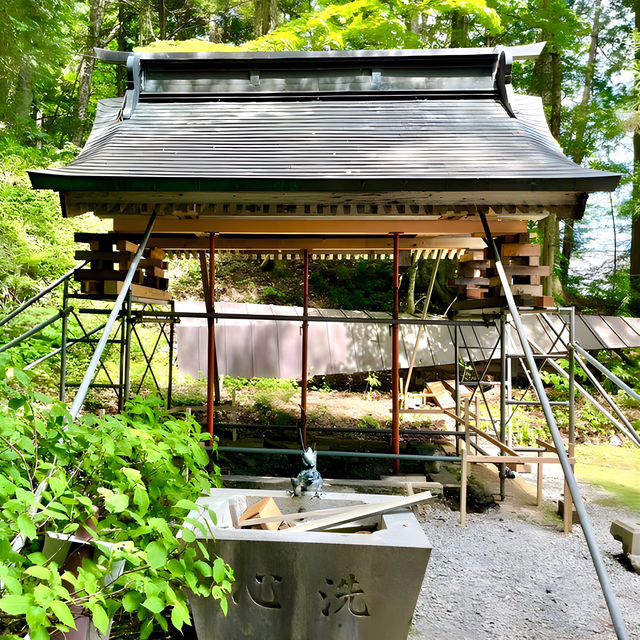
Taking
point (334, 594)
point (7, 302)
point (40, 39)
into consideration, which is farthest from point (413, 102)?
point (7, 302)

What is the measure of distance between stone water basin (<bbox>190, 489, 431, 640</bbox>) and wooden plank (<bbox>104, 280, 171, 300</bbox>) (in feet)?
9.95

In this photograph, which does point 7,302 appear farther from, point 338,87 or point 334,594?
point 334,594

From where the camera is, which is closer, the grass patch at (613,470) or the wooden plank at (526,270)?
the wooden plank at (526,270)

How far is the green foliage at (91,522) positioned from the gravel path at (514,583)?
2042 mm

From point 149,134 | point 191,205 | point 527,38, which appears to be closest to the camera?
point 191,205

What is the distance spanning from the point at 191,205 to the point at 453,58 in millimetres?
3763

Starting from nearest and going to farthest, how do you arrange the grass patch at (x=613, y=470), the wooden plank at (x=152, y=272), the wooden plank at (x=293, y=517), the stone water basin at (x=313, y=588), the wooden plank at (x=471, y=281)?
the stone water basin at (x=313, y=588) < the wooden plank at (x=293, y=517) < the wooden plank at (x=471, y=281) < the wooden plank at (x=152, y=272) < the grass patch at (x=613, y=470)

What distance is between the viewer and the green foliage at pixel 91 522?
167 centimetres

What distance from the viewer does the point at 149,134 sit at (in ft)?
18.1

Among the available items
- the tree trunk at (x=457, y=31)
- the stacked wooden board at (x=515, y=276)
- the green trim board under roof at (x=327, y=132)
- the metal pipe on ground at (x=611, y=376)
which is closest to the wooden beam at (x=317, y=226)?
the stacked wooden board at (x=515, y=276)

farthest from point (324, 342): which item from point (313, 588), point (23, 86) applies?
point (23, 86)

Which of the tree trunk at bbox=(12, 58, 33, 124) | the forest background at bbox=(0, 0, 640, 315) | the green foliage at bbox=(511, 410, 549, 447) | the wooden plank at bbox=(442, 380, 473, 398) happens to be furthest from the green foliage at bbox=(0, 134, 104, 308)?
the green foliage at bbox=(511, 410, 549, 447)

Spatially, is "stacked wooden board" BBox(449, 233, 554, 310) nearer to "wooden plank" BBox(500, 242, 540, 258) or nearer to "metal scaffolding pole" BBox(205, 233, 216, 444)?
"wooden plank" BBox(500, 242, 540, 258)

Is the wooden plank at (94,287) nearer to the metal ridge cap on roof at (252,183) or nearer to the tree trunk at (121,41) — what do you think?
the metal ridge cap on roof at (252,183)
